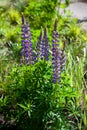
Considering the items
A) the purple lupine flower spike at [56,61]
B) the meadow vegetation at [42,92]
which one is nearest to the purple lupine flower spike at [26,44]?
the meadow vegetation at [42,92]

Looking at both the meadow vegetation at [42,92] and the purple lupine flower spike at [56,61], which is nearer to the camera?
the purple lupine flower spike at [56,61]

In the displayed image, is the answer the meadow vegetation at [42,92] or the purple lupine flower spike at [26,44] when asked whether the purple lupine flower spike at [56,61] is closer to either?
the meadow vegetation at [42,92]

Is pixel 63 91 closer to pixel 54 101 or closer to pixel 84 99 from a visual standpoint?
pixel 54 101

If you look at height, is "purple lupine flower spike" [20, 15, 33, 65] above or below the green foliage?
above

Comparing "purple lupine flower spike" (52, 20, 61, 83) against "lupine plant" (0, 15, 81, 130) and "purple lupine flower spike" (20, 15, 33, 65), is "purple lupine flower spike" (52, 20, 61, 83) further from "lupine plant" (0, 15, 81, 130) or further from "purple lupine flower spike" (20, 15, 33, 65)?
"purple lupine flower spike" (20, 15, 33, 65)

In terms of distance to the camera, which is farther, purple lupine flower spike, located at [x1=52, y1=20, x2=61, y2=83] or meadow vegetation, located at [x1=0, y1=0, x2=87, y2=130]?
meadow vegetation, located at [x1=0, y1=0, x2=87, y2=130]

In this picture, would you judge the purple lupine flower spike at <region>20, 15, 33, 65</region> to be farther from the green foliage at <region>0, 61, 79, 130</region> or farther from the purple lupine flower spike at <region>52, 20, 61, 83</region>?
the purple lupine flower spike at <region>52, 20, 61, 83</region>

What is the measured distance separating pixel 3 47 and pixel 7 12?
224 cm

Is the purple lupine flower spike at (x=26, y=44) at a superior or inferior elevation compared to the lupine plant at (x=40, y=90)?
superior

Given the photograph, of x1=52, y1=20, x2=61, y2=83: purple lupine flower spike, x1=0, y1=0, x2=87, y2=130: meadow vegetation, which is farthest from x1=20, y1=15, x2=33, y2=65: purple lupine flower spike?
x1=52, y1=20, x2=61, y2=83: purple lupine flower spike

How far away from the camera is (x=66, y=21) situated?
751cm

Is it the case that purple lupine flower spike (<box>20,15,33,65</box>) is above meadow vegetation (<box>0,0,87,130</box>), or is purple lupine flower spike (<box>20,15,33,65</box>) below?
above

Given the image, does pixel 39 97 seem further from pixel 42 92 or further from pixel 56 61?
pixel 56 61

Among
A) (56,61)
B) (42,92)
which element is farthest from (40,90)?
Answer: (56,61)
